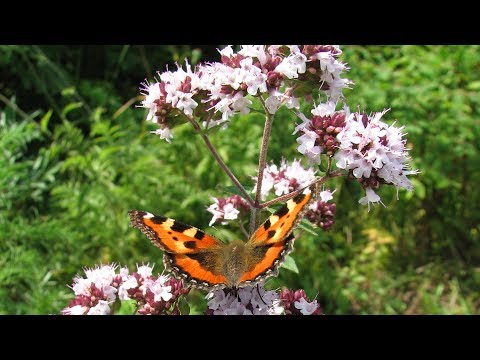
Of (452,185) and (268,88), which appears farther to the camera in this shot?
(452,185)

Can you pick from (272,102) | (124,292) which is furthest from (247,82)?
(124,292)

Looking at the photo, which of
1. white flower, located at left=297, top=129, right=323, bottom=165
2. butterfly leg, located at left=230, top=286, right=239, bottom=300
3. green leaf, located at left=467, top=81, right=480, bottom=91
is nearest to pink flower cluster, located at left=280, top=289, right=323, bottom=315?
butterfly leg, located at left=230, top=286, right=239, bottom=300

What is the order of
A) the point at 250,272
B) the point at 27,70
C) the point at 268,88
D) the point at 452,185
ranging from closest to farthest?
the point at 250,272 → the point at 268,88 → the point at 452,185 → the point at 27,70

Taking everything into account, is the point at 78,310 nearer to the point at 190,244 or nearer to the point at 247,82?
the point at 190,244

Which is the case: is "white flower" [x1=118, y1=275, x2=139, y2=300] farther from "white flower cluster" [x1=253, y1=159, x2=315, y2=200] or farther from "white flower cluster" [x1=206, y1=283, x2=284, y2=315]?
"white flower cluster" [x1=253, y1=159, x2=315, y2=200]

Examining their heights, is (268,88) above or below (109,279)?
above
